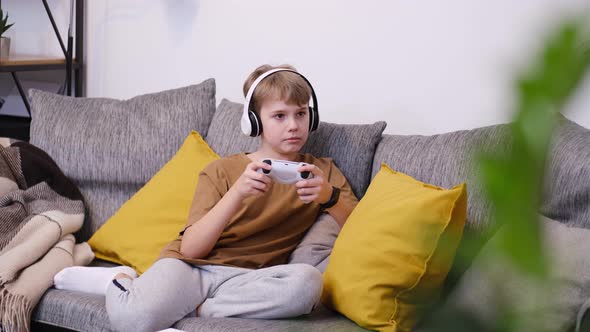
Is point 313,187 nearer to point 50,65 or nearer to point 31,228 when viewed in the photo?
point 31,228

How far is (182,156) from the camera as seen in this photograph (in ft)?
7.57

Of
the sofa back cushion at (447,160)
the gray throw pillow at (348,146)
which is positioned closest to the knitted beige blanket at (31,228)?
the gray throw pillow at (348,146)

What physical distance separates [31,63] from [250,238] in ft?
4.84

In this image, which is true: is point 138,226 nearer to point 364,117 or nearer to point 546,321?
point 364,117

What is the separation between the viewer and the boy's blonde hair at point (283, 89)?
6.43ft

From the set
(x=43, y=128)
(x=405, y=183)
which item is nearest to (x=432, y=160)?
(x=405, y=183)

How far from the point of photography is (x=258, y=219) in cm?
197

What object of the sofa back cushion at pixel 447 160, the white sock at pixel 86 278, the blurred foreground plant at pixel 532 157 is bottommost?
the white sock at pixel 86 278

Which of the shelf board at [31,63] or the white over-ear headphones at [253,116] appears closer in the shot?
the white over-ear headphones at [253,116]

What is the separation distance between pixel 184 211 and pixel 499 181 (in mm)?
2116

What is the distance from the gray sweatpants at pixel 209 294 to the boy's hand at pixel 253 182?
186mm

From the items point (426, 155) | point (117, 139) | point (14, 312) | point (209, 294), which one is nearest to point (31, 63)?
point (117, 139)

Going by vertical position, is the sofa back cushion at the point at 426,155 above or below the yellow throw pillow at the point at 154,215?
above

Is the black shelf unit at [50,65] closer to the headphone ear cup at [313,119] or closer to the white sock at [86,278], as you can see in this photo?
the white sock at [86,278]
